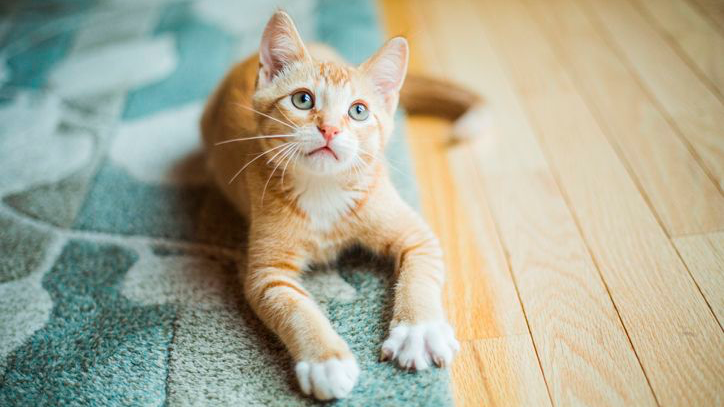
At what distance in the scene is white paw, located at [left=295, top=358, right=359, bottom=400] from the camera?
1101mm

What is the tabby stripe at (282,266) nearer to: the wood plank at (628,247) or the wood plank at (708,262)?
the wood plank at (628,247)

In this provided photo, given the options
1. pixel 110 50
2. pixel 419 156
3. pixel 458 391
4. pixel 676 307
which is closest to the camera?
pixel 458 391

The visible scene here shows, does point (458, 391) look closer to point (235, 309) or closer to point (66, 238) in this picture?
point (235, 309)

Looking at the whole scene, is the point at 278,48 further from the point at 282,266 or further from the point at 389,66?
the point at 282,266

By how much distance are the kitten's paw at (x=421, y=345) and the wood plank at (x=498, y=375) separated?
0.22 ft

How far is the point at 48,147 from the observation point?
196cm

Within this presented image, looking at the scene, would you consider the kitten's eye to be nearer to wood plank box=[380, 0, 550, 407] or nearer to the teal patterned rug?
the teal patterned rug

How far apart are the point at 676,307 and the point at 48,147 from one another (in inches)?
79.4

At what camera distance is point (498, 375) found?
47.9 inches

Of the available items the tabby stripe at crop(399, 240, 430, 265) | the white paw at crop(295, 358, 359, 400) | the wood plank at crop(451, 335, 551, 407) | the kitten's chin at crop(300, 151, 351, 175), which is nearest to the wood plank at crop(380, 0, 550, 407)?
the wood plank at crop(451, 335, 551, 407)

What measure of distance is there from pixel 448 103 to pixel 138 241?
1128mm

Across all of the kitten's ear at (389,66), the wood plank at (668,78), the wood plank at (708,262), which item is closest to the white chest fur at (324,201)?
the kitten's ear at (389,66)

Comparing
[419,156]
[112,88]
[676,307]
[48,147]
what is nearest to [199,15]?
[112,88]

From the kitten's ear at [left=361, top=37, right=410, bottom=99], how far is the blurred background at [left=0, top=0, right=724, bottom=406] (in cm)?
43
